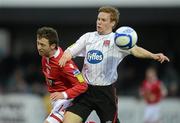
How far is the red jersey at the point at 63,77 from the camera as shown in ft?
33.8

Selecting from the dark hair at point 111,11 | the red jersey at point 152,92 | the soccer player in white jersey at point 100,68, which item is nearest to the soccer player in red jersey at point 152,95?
the red jersey at point 152,92

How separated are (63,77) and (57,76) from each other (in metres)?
0.08

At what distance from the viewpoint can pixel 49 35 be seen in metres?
10.3

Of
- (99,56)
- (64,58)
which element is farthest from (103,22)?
(64,58)

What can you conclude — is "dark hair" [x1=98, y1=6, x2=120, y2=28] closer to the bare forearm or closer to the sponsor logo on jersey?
the bare forearm

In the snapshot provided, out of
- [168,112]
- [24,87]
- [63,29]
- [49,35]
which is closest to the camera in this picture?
[49,35]

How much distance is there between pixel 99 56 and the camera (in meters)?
10.4

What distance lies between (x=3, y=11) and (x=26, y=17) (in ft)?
2.50

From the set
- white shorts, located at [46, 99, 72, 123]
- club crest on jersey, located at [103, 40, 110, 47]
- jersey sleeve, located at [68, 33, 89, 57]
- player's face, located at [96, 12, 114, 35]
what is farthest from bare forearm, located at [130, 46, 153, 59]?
white shorts, located at [46, 99, 72, 123]

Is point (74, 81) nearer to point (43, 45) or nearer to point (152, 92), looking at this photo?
point (43, 45)

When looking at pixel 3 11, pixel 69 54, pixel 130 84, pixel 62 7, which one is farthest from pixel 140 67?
pixel 69 54

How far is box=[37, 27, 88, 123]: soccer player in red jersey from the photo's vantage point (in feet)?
33.7

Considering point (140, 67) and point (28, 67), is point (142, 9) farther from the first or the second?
point (28, 67)

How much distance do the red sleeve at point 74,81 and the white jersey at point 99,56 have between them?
0.22 m
